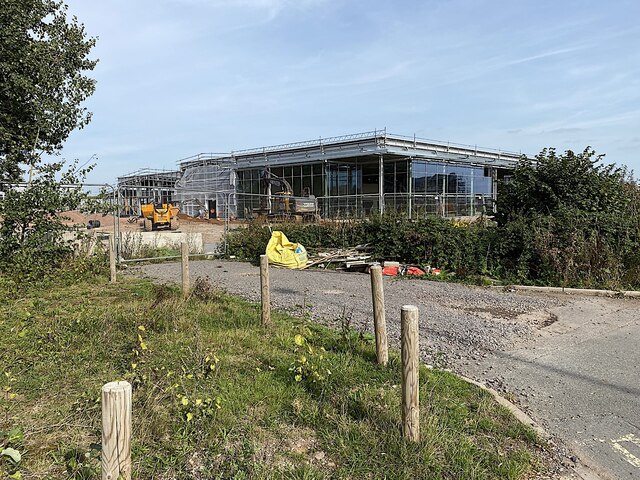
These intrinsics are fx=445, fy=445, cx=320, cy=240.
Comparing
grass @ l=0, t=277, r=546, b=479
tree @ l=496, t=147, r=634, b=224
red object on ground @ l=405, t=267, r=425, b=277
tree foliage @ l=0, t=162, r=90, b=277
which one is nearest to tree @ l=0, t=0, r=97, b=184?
tree foliage @ l=0, t=162, r=90, b=277

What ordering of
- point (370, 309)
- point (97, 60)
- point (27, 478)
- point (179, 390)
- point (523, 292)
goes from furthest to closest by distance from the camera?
point (97, 60) < point (523, 292) < point (370, 309) < point (179, 390) < point (27, 478)

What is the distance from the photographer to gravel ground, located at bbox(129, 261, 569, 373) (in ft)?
20.4

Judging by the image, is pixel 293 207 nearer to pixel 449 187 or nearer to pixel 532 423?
pixel 449 187

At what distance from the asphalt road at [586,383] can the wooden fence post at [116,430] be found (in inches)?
126

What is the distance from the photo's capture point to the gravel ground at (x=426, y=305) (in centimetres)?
621

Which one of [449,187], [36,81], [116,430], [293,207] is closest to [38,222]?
[36,81]

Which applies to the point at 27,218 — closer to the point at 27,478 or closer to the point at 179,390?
the point at 179,390

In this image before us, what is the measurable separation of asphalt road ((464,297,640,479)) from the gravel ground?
364mm

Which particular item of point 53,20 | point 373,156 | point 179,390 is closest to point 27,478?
point 179,390

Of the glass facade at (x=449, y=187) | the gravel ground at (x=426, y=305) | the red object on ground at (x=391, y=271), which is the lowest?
the gravel ground at (x=426, y=305)

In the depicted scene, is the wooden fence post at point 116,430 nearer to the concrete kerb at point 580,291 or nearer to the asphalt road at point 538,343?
the asphalt road at point 538,343

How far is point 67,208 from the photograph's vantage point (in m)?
11.3

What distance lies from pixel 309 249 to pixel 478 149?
Result: 2785 cm

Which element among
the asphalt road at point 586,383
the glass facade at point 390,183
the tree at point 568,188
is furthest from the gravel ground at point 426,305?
the glass facade at point 390,183
